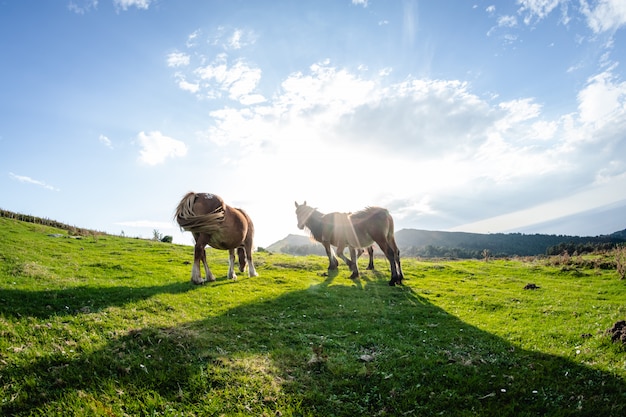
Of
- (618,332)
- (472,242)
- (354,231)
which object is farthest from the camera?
(472,242)

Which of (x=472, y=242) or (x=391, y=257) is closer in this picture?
(x=391, y=257)

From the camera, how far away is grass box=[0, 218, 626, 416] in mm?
5258

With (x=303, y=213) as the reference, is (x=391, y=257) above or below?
below

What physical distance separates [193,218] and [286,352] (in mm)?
7550

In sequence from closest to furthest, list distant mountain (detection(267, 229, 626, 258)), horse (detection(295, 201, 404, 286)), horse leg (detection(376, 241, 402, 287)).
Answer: horse leg (detection(376, 241, 402, 287)), horse (detection(295, 201, 404, 286)), distant mountain (detection(267, 229, 626, 258))

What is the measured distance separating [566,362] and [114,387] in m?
8.26

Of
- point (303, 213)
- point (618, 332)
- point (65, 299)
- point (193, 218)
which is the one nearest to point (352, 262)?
point (303, 213)

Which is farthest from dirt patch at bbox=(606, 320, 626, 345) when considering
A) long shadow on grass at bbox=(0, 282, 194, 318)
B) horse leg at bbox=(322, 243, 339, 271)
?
horse leg at bbox=(322, 243, 339, 271)

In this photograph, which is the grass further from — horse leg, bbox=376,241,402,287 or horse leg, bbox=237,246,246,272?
horse leg, bbox=237,246,246,272

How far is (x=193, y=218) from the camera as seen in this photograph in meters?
13.2

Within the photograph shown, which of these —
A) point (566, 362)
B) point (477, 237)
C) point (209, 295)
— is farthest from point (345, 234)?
point (477, 237)

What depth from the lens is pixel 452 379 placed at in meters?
6.26

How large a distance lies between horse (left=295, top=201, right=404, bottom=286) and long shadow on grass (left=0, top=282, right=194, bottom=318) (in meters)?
9.80

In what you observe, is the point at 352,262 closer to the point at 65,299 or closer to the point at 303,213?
the point at 303,213
